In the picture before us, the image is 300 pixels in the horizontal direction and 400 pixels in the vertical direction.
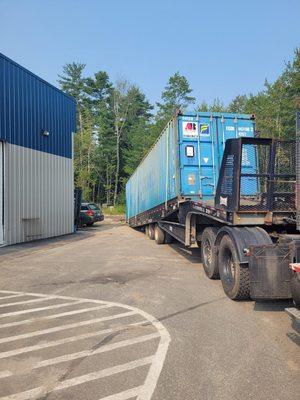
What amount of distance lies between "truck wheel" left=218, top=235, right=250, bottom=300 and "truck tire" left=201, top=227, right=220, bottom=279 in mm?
604

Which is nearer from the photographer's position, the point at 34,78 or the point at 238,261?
the point at 238,261

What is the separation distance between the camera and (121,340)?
516cm

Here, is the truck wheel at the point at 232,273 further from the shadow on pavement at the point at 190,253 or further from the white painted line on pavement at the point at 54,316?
the shadow on pavement at the point at 190,253

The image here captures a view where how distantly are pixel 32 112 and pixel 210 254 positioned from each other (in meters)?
12.3

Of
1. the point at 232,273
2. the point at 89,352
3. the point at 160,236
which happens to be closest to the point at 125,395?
the point at 89,352

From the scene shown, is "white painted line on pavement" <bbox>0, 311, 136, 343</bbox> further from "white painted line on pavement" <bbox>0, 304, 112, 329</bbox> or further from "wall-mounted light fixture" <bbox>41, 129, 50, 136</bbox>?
"wall-mounted light fixture" <bbox>41, 129, 50, 136</bbox>

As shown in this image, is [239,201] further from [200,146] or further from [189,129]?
[189,129]

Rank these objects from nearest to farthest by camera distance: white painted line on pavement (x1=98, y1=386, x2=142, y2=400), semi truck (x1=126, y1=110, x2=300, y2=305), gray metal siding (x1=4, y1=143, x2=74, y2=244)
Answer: white painted line on pavement (x1=98, y1=386, x2=142, y2=400)
semi truck (x1=126, y1=110, x2=300, y2=305)
gray metal siding (x1=4, y1=143, x2=74, y2=244)

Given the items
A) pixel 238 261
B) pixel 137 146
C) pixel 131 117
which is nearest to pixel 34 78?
pixel 238 261

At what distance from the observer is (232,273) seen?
7.19 metres

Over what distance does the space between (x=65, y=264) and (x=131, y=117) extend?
55991 millimetres

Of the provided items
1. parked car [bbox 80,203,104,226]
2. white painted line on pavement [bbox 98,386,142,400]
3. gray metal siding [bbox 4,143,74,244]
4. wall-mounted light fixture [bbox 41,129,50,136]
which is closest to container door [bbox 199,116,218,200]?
white painted line on pavement [bbox 98,386,142,400]

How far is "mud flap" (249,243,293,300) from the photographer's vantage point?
6.00 m

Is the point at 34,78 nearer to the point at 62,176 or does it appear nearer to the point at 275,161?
the point at 62,176
